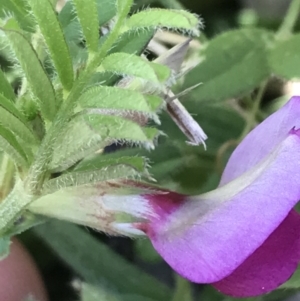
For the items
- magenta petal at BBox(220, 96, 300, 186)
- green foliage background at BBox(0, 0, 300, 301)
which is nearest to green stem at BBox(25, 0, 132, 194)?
green foliage background at BBox(0, 0, 300, 301)

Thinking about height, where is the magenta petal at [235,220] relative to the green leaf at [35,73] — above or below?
below

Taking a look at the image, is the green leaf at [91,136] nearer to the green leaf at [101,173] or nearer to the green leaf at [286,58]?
the green leaf at [101,173]

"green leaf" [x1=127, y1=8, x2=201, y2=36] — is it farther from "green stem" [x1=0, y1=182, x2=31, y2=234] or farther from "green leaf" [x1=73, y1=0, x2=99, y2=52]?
"green stem" [x1=0, y1=182, x2=31, y2=234]

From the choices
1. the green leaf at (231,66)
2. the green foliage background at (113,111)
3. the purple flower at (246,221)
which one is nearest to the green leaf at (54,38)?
the green foliage background at (113,111)

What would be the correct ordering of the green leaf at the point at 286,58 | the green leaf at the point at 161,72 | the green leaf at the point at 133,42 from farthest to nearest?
the green leaf at the point at 286,58, the green leaf at the point at 133,42, the green leaf at the point at 161,72

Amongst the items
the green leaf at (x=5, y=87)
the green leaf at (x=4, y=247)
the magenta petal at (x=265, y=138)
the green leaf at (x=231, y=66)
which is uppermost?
the green leaf at (x=5, y=87)

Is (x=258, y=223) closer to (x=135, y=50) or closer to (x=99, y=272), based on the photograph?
(x=135, y=50)
